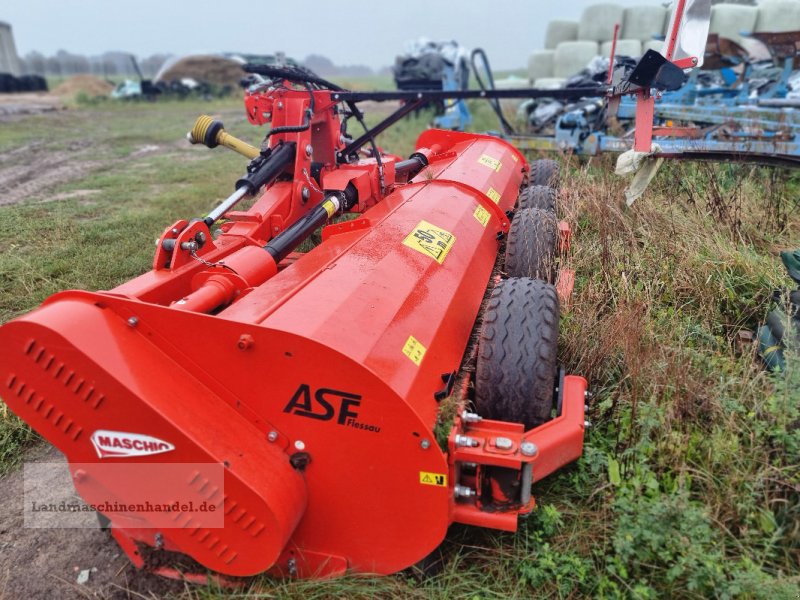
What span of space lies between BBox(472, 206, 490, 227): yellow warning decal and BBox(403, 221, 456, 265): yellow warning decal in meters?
0.48

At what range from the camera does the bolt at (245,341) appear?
1.94 metres

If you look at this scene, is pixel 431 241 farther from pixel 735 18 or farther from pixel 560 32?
pixel 560 32

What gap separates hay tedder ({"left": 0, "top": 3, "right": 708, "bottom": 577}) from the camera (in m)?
1.88

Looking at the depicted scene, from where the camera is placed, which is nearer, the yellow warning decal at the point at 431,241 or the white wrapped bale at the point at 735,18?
the yellow warning decal at the point at 431,241

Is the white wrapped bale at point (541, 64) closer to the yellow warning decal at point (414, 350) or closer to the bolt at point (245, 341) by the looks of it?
the yellow warning decal at point (414, 350)

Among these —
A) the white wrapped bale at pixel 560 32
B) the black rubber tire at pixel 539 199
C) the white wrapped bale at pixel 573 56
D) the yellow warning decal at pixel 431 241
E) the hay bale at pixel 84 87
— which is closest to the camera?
the yellow warning decal at pixel 431 241

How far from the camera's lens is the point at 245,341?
194 cm

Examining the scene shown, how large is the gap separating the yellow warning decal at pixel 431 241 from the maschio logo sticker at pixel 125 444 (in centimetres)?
150

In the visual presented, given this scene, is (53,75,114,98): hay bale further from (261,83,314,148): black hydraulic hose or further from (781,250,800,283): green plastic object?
(781,250,800,283): green plastic object

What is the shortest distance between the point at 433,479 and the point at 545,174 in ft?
12.4

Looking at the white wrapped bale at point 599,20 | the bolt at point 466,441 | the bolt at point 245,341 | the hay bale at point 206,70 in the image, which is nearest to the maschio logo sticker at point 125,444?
the bolt at point 245,341

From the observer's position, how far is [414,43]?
47.5 feet

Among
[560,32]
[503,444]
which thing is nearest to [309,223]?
[503,444]

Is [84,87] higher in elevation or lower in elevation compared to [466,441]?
higher
